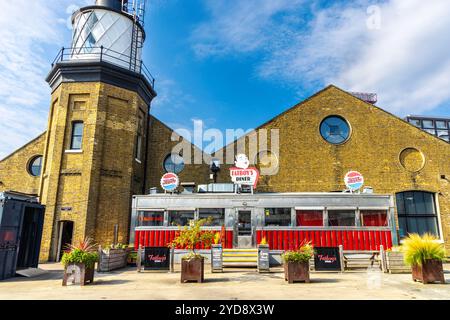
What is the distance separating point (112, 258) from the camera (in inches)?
537

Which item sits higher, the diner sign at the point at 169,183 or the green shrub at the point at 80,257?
the diner sign at the point at 169,183

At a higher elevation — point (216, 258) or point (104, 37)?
point (104, 37)

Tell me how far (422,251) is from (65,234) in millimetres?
17697

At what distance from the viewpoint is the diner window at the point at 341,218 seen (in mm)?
16188

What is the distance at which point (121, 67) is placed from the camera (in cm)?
1953

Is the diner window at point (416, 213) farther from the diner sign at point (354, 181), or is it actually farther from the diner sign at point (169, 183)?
the diner sign at point (169, 183)

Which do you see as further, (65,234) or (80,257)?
(65,234)

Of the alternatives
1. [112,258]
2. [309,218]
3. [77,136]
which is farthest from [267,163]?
[77,136]

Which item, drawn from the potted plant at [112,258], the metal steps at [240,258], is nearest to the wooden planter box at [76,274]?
the potted plant at [112,258]

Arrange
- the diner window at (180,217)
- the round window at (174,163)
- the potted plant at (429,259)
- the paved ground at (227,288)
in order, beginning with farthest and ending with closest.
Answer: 1. the round window at (174,163)
2. the diner window at (180,217)
3. the potted plant at (429,259)
4. the paved ground at (227,288)

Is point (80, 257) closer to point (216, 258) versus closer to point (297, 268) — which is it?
point (216, 258)

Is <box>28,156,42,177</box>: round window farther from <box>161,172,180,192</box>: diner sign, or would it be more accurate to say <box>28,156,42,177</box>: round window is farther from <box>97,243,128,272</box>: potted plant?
<box>97,243,128,272</box>: potted plant

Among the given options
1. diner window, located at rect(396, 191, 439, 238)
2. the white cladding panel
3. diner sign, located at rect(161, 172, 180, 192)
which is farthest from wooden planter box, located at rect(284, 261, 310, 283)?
the white cladding panel
